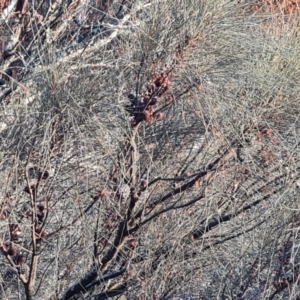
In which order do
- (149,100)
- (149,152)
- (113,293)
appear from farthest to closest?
(113,293) < (149,152) < (149,100)

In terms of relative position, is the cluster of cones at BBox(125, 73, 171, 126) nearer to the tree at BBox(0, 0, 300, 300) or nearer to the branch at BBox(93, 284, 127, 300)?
the tree at BBox(0, 0, 300, 300)

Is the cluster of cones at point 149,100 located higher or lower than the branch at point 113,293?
higher

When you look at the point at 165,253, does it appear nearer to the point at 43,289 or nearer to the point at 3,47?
the point at 43,289

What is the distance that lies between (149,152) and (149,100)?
0.43 metres

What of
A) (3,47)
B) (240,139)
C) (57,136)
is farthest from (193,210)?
(3,47)

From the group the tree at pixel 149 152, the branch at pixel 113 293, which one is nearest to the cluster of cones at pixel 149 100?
the tree at pixel 149 152

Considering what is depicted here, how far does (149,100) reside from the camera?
7.28ft

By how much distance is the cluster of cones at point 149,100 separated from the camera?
86.4 inches

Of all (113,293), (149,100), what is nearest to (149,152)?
(149,100)

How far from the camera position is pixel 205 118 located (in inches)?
99.4

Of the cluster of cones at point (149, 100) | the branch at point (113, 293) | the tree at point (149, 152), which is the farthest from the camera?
the branch at point (113, 293)

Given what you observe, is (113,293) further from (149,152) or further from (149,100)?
(149,100)

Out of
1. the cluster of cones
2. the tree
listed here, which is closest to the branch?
the tree

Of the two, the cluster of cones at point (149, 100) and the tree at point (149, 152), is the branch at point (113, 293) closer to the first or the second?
the tree at point (149, 152)
